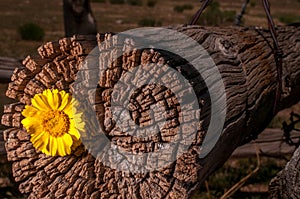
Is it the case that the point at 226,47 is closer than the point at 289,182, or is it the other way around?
the point at 226,47

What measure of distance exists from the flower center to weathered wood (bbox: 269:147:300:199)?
3.32ft

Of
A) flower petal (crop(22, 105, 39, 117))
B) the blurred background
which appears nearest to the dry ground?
the blurred background

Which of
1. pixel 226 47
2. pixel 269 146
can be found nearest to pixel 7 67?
pixel 269 146

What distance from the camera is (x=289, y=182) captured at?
9.12ft

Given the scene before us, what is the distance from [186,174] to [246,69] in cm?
76

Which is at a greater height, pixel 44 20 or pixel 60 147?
pixel 44 20

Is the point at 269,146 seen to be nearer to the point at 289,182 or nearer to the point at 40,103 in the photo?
the point at 289,182

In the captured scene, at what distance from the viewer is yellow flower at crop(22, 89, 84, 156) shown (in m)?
2.28

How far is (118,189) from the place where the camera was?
230 centimetres

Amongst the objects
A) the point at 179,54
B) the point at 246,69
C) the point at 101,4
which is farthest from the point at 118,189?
the point at 101,4

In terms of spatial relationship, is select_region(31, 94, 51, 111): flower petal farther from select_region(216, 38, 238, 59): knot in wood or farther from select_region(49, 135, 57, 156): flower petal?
select_region(216, 38, 238, 59): knot in wood

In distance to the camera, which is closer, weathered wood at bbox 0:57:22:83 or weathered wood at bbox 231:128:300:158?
weathered wood at bbox 0:57:22:83

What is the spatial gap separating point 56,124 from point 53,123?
0.01 meters

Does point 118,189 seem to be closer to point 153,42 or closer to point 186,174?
point 186,174
